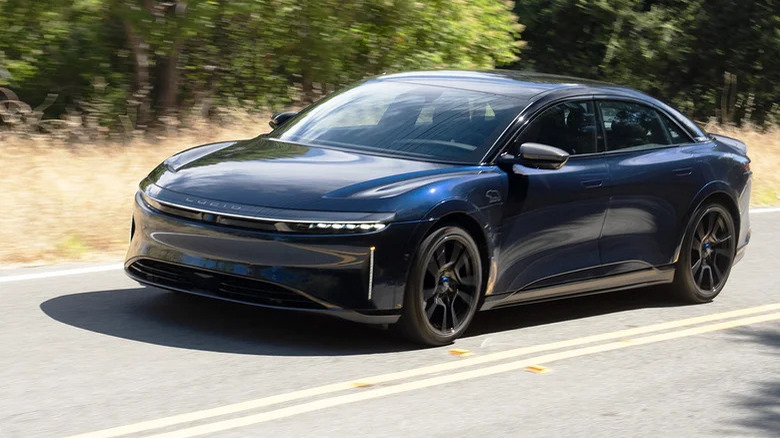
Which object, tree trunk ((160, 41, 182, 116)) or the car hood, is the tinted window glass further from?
tree trunk ((160, 41, 182, 116))

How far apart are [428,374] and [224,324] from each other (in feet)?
4.35

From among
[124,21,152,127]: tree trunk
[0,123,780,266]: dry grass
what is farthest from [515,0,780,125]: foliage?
[0,123,780,266]: dry grass

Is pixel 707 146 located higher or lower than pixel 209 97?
higher

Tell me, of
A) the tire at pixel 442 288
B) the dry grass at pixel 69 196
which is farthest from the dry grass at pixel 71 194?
the tire at pixel 442 288

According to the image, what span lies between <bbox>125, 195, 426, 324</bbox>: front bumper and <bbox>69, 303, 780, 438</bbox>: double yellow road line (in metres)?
0.45

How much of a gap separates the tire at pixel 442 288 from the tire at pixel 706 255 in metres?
2.20

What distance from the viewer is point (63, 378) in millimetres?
6055

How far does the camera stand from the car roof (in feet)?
26.9

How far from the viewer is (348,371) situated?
6.50 metres

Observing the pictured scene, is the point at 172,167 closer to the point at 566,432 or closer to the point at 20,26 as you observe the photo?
the point at 566,432

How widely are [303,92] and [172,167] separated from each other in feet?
33.5

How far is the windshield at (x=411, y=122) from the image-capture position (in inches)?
302

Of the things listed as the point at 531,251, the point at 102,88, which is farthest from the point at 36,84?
the point at 531,251

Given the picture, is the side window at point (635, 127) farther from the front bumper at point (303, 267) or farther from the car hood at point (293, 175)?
the front bumper at point (303, 267)
